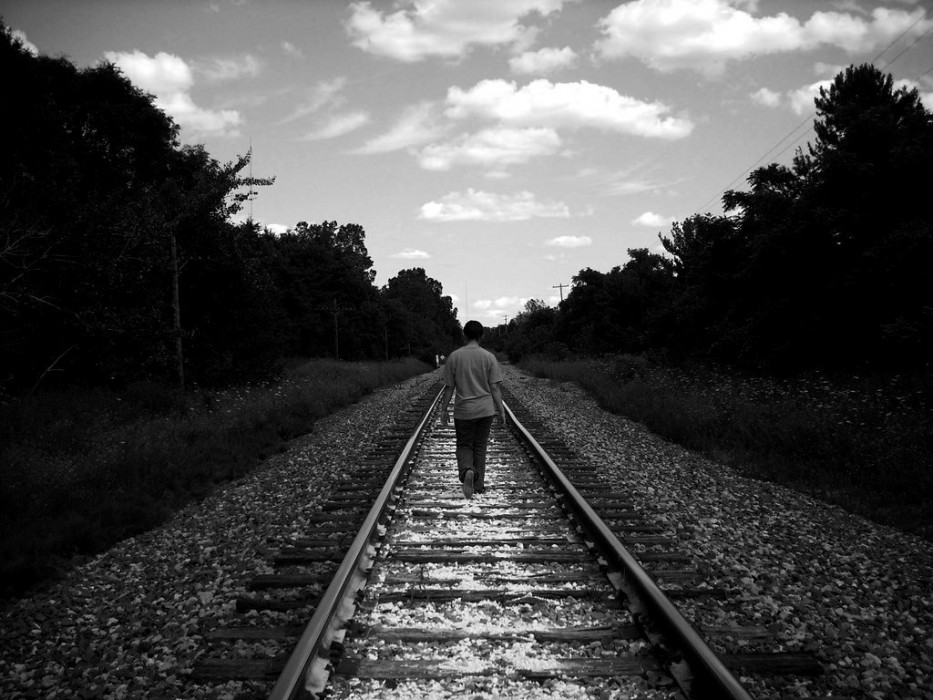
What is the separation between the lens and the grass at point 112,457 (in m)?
5.39

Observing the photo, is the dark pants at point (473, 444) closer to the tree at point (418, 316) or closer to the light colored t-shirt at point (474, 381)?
the light colored t-shirt at point (474, 381)

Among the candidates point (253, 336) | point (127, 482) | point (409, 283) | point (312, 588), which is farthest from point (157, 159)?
point (409, 283)

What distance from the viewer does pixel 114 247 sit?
12367 mm

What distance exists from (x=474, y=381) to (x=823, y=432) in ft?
20.0

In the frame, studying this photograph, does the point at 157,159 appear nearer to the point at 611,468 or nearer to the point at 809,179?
the point at 611,468

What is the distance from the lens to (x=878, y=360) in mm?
13375

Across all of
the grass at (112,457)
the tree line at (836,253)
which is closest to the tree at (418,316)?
the tree line at (836,253)

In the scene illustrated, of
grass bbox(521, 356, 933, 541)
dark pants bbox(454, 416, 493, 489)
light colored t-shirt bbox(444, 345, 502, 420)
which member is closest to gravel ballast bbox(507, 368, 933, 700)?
grass bbox(521, 356, 933, 541)

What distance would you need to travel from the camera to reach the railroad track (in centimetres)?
295

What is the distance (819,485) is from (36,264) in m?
13.6

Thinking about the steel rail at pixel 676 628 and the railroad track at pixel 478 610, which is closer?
the steel rail at pixel 676 628

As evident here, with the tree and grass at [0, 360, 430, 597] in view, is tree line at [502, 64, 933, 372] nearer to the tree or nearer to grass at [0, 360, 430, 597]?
grass at [0, 360, 430, 597]

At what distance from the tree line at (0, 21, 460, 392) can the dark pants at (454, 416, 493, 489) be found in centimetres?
829

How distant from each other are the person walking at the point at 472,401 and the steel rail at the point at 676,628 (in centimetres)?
159
